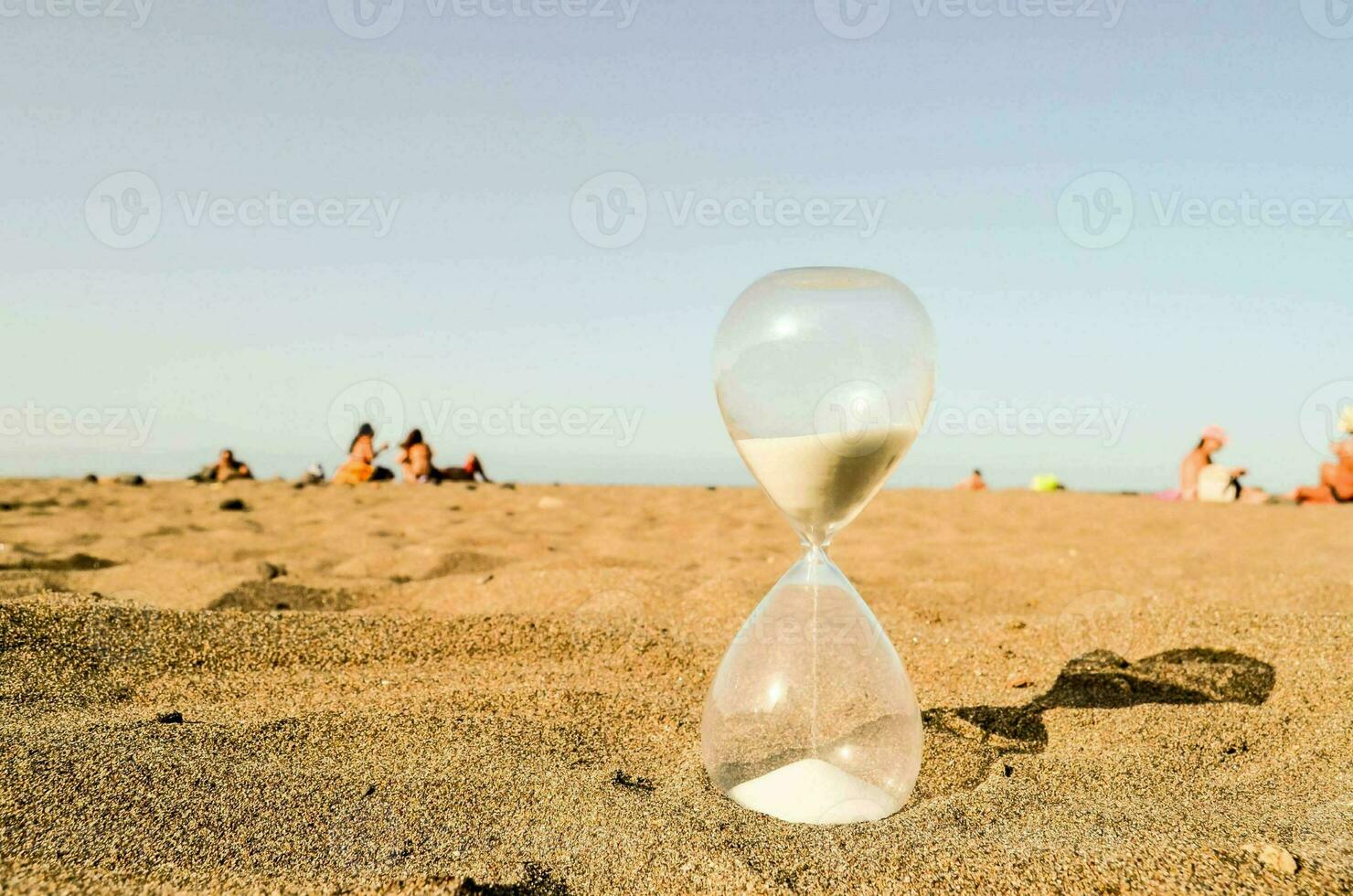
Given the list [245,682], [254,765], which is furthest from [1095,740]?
[245,682]

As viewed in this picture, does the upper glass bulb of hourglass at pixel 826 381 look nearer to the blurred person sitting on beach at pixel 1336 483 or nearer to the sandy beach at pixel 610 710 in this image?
the sandy beach at pixel 610 710

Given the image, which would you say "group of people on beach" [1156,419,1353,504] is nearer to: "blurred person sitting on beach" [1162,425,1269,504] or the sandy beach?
"blurred person sitting on beach" [1162,425,1269,504]

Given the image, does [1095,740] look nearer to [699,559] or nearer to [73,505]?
[699,559]
